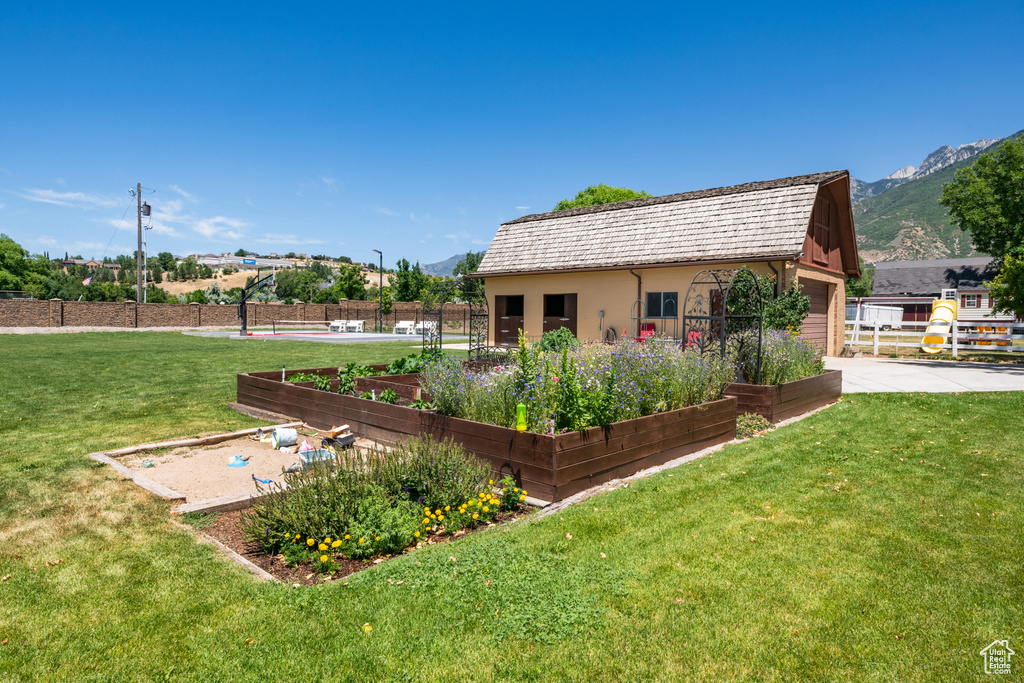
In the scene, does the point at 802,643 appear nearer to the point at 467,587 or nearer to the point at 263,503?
the point at 467,587

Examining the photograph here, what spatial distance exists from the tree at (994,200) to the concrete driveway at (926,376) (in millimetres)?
18389

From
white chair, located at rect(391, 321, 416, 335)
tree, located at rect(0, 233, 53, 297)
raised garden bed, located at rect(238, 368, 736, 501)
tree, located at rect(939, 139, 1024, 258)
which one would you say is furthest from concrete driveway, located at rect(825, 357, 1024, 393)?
tree, located at rect(0, 233, 53, 297)

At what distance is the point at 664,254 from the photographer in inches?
717

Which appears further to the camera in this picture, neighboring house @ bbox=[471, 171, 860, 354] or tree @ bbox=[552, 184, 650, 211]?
tree @ bbox=[552, 184, 650, 211]

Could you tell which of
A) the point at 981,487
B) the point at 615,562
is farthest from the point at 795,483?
the point at 615,562

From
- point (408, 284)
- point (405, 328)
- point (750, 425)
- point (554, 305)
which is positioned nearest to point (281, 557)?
point (750, 425)

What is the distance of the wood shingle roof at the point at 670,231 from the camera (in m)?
16.2

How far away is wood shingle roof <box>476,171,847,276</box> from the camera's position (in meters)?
16.2

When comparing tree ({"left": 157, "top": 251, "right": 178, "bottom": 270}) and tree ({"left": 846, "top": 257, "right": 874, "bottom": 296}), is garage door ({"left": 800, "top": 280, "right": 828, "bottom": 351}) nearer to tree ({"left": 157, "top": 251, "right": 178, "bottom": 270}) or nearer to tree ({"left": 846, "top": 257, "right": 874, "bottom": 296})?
tree ({"left": 846, "top": 257, "right": 874, "bottom": 296})

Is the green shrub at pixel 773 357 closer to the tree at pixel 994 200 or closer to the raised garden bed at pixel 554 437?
the raised garden bed at pixel 554 437

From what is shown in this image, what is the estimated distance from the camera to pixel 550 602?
119 inches

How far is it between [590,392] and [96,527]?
4.12 metres

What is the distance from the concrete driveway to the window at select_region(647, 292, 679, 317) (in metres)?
4.83

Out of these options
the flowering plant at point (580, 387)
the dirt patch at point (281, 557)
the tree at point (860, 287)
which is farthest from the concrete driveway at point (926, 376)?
the tree at point (860, 287)
